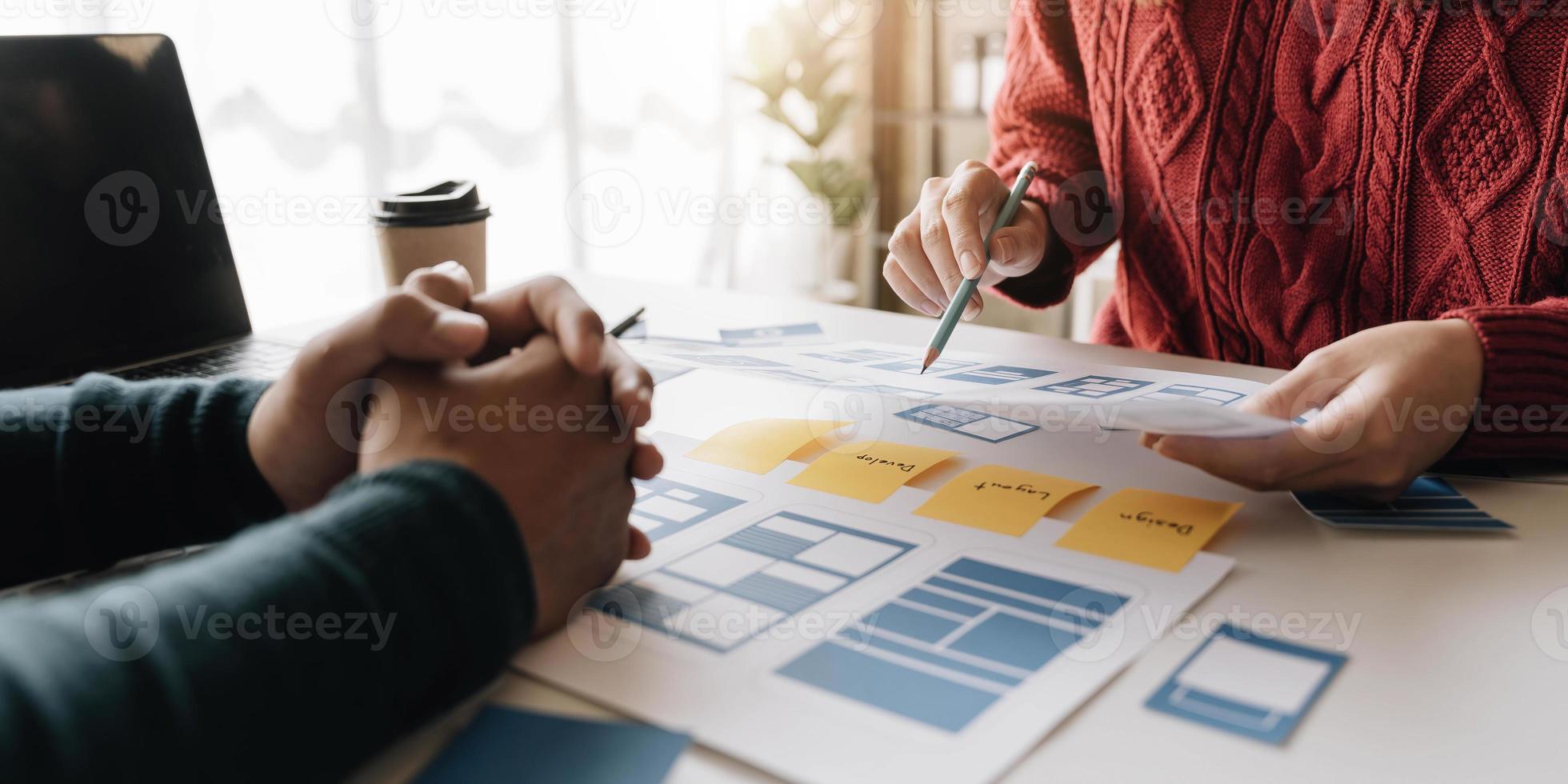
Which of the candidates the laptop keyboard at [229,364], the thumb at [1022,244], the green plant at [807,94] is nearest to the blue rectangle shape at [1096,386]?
the thumb at [1022,244]

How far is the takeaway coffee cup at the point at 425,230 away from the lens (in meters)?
0.96

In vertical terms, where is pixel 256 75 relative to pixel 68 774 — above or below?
above

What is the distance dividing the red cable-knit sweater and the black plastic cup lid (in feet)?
1.80

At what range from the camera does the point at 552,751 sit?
0.38 metres

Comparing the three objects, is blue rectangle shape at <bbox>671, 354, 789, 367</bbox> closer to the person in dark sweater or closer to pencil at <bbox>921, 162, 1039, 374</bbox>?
pencil at <bbox>921, 162, 1039, 374</bbox>

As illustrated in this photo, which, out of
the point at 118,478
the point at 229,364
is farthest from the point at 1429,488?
the point at 229,364

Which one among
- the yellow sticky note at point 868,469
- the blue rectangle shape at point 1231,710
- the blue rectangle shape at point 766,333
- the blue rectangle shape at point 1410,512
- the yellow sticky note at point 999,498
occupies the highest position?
the blue rectangle shape at point 766,333

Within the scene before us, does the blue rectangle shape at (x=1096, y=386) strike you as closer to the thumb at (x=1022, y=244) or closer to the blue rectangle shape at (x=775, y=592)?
the thumb at (x=1022, y=244)

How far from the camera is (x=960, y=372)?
0.82 m

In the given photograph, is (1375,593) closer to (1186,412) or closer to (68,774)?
(1186,412)

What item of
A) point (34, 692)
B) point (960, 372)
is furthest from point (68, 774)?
point (960, 372)

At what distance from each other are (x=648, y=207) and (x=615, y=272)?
201 millimetres

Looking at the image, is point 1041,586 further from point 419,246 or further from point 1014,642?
point 419,246

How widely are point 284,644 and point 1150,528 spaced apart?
1.39 feet
